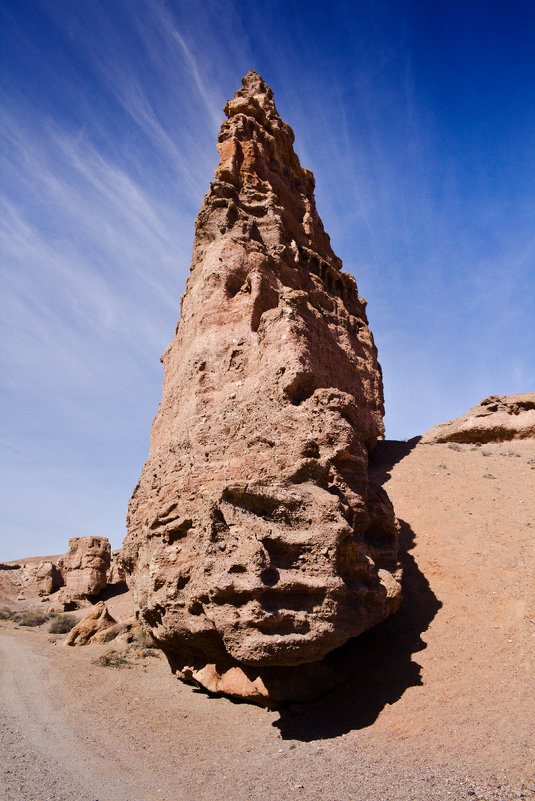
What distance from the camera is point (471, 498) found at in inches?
489

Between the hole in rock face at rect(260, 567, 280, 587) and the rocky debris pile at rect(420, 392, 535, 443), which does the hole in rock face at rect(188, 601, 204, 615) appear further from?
the rocky debris pile at rect(420, 392, 535, 443)

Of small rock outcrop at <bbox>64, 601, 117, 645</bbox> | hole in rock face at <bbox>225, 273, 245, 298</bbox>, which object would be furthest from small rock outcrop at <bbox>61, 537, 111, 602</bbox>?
hole in rock face at <bbox>225, 273, 245, 298</bbox>

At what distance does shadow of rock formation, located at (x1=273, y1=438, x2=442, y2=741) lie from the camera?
20.7 feet

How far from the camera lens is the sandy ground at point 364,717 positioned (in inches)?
188

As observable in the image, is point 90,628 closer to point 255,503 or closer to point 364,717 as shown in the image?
point 255,503

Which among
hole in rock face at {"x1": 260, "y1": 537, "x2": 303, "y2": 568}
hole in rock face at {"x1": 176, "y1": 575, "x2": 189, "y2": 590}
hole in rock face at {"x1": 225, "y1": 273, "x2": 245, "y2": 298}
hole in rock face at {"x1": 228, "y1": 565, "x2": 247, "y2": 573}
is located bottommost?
hole in rock face at {"x1": 176, "y1": 575, "x2": 189, "y2": 590}

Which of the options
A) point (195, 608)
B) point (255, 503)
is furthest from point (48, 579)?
point (255, 503)

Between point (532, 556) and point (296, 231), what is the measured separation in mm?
13422

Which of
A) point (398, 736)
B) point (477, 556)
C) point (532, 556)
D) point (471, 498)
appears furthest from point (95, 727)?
point (471, 498)

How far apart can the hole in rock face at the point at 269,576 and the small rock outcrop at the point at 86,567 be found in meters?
20.5

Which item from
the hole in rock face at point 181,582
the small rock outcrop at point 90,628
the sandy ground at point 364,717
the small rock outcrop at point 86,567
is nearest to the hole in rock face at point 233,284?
the hole in rock face at point 181,582

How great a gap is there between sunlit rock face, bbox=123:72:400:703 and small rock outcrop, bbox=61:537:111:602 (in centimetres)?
1533

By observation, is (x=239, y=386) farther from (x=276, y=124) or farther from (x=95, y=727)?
(x=276, y=124)

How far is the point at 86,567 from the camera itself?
2373 centimetres
